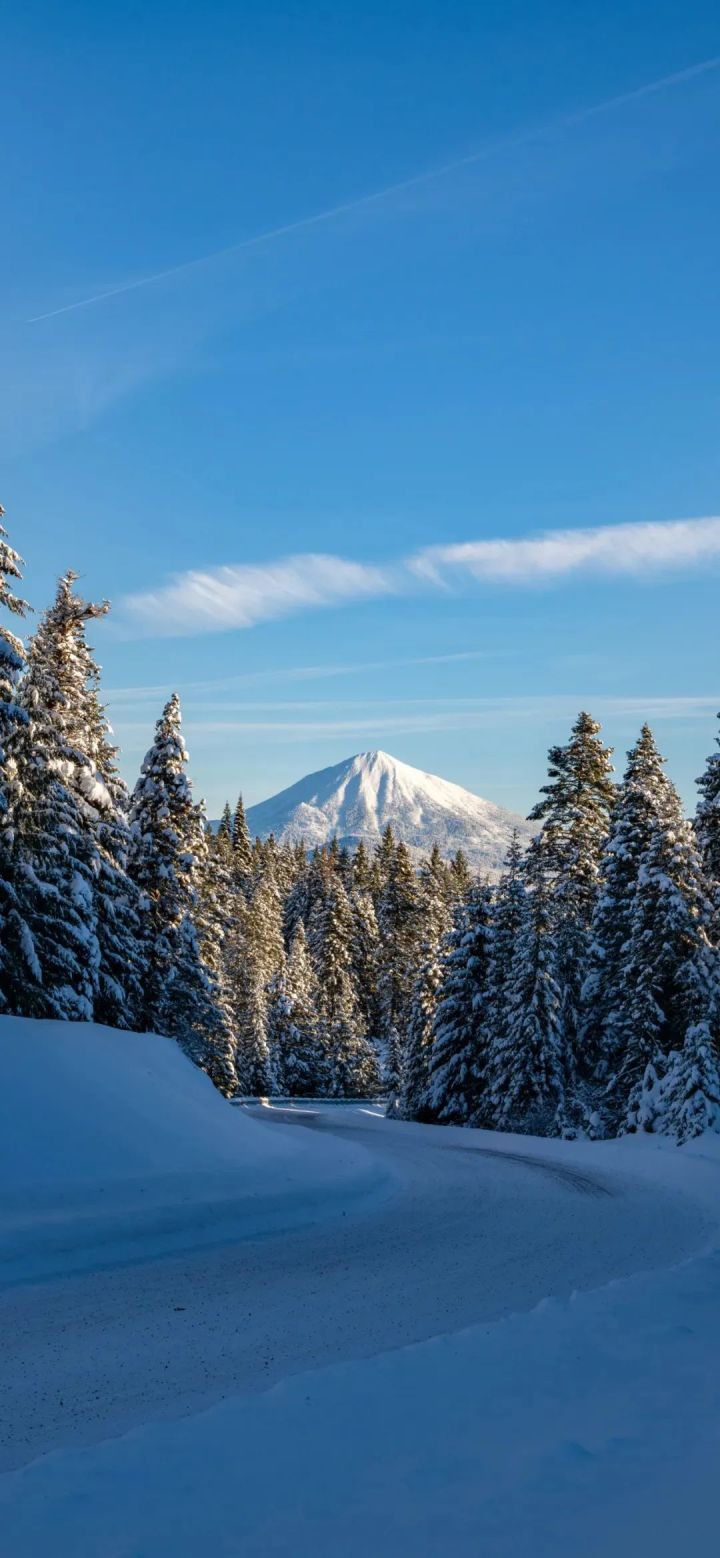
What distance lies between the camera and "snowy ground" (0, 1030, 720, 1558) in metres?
4.68

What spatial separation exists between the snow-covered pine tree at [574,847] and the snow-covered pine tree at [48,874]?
15189 mm

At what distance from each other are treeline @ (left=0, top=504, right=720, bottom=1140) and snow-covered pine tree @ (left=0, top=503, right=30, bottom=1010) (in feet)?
0.15

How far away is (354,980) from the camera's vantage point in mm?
79000

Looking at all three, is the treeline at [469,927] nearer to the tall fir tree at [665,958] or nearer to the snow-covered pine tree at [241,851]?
the tall fir tree at [665,958]

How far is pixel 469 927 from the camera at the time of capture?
36.8 meters

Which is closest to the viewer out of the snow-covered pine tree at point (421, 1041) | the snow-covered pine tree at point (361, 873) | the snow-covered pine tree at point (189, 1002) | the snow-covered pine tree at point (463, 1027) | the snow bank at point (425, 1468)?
the snow bank at point (425, 1468)

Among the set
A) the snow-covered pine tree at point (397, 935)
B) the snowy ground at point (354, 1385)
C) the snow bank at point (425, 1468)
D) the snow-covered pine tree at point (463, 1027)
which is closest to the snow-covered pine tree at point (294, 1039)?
the snow-covered pine tree at point (397, 935)

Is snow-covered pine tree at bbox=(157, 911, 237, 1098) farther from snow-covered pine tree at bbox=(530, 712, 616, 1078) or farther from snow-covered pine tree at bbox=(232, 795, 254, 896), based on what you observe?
snow-covered pine tree at bbox=(232, 795, 254, 896)

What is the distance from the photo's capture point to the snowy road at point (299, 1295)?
21.9 feet

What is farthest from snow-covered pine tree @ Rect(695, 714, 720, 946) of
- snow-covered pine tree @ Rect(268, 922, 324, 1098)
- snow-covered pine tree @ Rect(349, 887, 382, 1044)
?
snow-covered pine tree @ Rect(349, 887, 382, 1044)

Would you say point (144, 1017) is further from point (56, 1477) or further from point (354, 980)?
point (354, 980)

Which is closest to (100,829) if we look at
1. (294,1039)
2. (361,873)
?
(294,1039)

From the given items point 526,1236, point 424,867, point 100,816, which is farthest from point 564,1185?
point 424,867

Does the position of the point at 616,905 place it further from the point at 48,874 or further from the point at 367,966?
the point at 367,966
